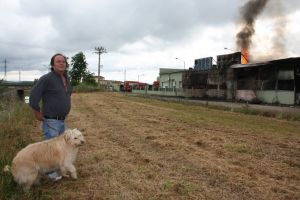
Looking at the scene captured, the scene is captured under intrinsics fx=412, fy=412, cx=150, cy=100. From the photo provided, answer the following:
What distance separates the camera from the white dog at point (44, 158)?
6.80 meters

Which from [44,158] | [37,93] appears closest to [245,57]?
[37,93]

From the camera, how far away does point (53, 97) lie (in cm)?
745

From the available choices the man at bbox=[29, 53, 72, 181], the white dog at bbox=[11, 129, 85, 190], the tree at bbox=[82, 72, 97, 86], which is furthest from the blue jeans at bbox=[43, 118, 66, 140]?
the tree at bbox=[82, 72, 97, 86]

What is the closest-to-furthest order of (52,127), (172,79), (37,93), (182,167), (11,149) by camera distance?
(37,93)
(52,127)
(182,167)
(11,149)
(172,79)

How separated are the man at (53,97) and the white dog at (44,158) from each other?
0.42 m

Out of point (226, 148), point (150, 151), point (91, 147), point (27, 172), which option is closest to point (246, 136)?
point (226, 148)

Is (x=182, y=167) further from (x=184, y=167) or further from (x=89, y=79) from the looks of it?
(x=89, y=79)

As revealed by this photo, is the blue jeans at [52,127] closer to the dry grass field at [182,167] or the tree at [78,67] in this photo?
the dry grass field at [182,167]

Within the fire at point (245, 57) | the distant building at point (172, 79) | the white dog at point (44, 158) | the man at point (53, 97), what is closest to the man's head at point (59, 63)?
the man at point (53, 97)

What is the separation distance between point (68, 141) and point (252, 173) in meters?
3.95

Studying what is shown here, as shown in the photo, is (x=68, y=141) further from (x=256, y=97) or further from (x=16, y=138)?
(x=256, y=97)

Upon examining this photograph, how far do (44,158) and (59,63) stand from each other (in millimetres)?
1680

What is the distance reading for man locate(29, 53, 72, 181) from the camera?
7285 mm

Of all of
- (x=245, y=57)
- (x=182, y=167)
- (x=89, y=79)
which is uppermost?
(x=245, y=57)
